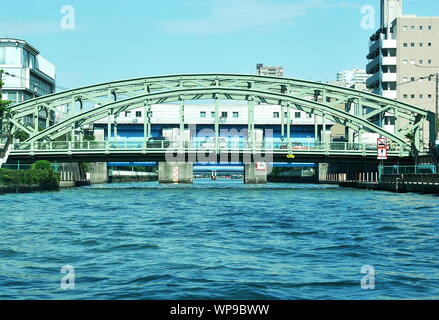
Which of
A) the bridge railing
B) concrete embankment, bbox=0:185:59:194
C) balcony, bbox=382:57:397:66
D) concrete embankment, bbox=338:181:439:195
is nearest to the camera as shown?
concrete embankment, bbox=338:181:439:195

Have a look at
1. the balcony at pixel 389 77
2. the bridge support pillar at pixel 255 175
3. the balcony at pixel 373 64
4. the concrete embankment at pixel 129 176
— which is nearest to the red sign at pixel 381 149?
the bridge support pillar at pixel 255 175

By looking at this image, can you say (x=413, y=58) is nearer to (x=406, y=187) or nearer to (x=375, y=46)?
(x=375, y=46)

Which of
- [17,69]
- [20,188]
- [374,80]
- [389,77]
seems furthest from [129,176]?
[20,188]

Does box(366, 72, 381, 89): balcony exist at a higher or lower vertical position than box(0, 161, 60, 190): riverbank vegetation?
higher

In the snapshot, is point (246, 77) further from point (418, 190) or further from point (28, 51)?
point (28, 51)

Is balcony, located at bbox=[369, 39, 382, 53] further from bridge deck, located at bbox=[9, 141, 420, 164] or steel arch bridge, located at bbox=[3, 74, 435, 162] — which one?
bridge deck, located at bbox=[9, 141, 420, 164]

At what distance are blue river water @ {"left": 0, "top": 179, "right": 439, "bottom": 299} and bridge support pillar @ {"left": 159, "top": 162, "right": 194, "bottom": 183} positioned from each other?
Result: 7564 cm

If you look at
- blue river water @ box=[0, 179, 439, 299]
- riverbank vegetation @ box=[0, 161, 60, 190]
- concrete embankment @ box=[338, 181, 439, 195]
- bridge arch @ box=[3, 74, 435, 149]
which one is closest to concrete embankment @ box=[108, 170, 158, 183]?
bridge arch @ box=[3, 74, 435, 149]

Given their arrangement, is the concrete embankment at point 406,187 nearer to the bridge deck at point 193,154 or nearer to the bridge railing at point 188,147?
the bridge deck at point 193,154

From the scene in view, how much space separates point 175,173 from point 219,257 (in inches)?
3516

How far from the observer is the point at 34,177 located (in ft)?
205

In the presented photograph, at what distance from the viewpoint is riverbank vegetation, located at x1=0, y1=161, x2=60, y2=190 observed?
54.7 m
